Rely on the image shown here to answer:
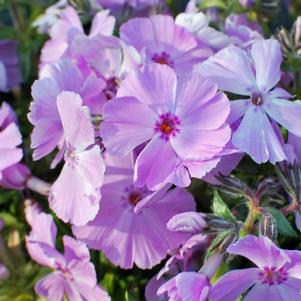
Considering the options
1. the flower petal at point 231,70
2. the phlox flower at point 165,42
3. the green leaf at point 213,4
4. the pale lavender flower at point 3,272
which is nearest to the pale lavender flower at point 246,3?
the green leaf at point 213,4

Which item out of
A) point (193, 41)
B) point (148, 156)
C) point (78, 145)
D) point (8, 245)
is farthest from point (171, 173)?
point (8, 245)

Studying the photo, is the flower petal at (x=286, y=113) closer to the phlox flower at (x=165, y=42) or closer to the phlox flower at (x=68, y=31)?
the phlox flower at (x=165, y=42)

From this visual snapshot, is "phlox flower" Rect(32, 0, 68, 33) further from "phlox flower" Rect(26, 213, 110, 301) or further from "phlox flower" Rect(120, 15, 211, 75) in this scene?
"phlox flower" Rect(26, 213, 110, 301)

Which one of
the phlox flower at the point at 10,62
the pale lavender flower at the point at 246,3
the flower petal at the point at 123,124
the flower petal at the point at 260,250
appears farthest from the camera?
the phlox flower at the point at 10,62

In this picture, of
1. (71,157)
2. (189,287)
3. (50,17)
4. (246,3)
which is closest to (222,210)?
(189,287)

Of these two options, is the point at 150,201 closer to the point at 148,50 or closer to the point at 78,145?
the point at 78,145

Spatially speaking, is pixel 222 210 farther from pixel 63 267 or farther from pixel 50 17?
pixel 50 17

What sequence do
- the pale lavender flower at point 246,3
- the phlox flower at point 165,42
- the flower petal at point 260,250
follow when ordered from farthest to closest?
1. the pale lavender flower at point 246,3
2. the phlox flower at point 165,42
3. the flower petal at point 260,250
